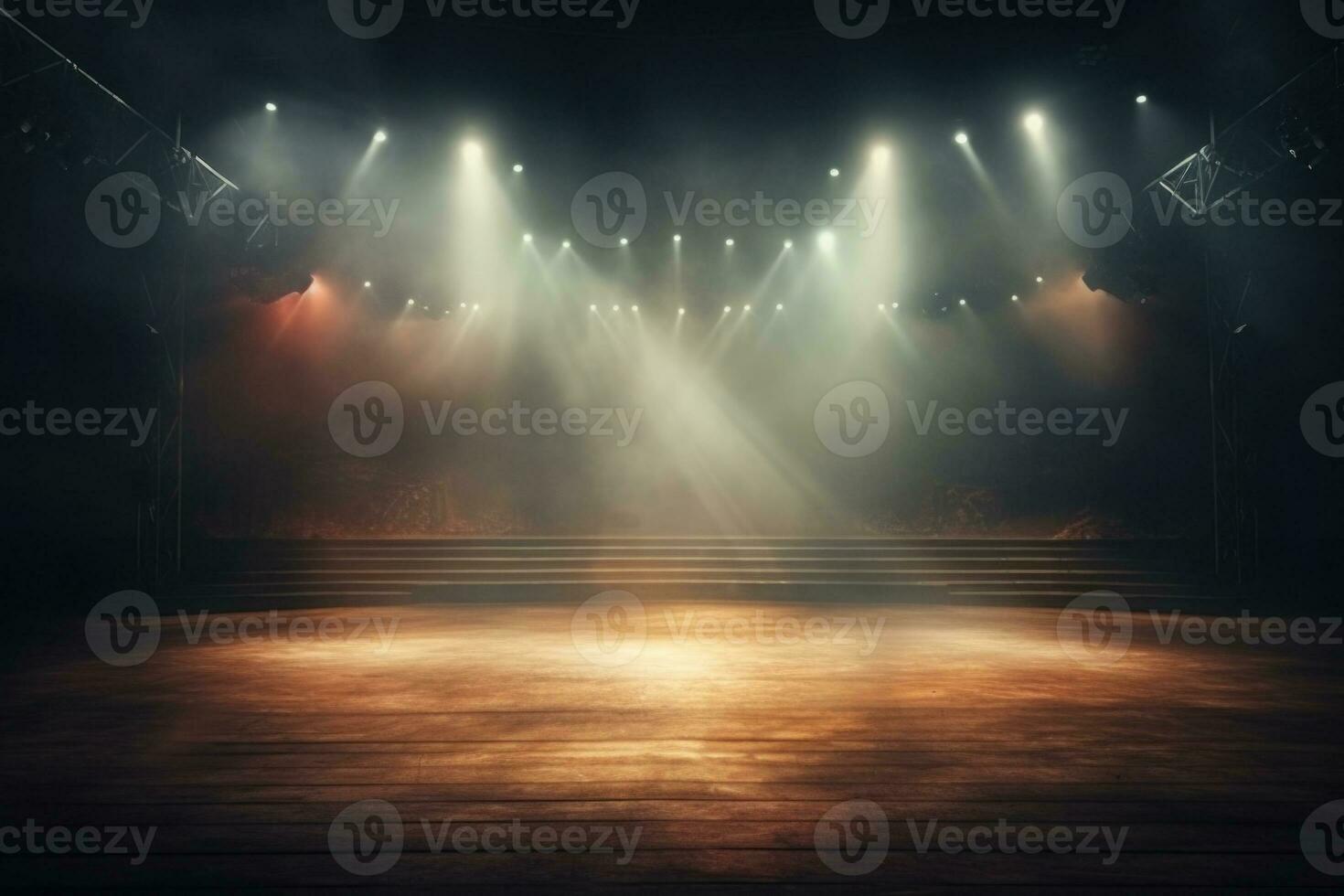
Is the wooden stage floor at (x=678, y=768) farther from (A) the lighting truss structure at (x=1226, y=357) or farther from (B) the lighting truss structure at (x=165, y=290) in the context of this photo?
(A) the lighting truss structure at (x=1226, y=357)

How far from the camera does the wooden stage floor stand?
2270 millimetres

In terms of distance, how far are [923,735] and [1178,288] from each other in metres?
11.1

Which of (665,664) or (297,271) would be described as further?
(297,271)

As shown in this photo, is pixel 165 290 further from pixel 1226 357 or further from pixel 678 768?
pixel 1226 357

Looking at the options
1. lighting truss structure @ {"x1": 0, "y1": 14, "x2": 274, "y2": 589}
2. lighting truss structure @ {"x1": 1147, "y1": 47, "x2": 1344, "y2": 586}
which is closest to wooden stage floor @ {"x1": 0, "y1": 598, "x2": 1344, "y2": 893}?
lighting truss structure @ {"x1": 0, "y1": 14, "x2": 274, "y2": 589}

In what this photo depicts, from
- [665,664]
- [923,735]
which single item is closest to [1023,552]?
[665,664]

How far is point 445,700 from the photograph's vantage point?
14.1ft

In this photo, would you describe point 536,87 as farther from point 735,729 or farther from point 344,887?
point 344,887

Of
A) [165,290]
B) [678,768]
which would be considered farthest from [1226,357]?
[165,290]

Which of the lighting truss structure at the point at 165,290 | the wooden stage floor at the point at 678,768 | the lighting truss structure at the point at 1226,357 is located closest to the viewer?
the wooden stage floor at the point at 678,768

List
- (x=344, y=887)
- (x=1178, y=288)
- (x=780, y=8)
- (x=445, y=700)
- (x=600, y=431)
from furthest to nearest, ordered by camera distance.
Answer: (x=600, y=431) < (x=1178, y=288) < (x=780, y=8) < (x=445, y=700) < (x=344, y=887)

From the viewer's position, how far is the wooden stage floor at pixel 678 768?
2.27m

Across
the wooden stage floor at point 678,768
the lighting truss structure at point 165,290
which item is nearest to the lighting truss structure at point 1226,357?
the wooden stage floor at point 678,768

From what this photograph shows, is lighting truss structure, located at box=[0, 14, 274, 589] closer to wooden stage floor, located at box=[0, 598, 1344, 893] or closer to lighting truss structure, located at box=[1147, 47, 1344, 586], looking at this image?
wooden stage floor, located at box=[0, 598, 1344, 893]
